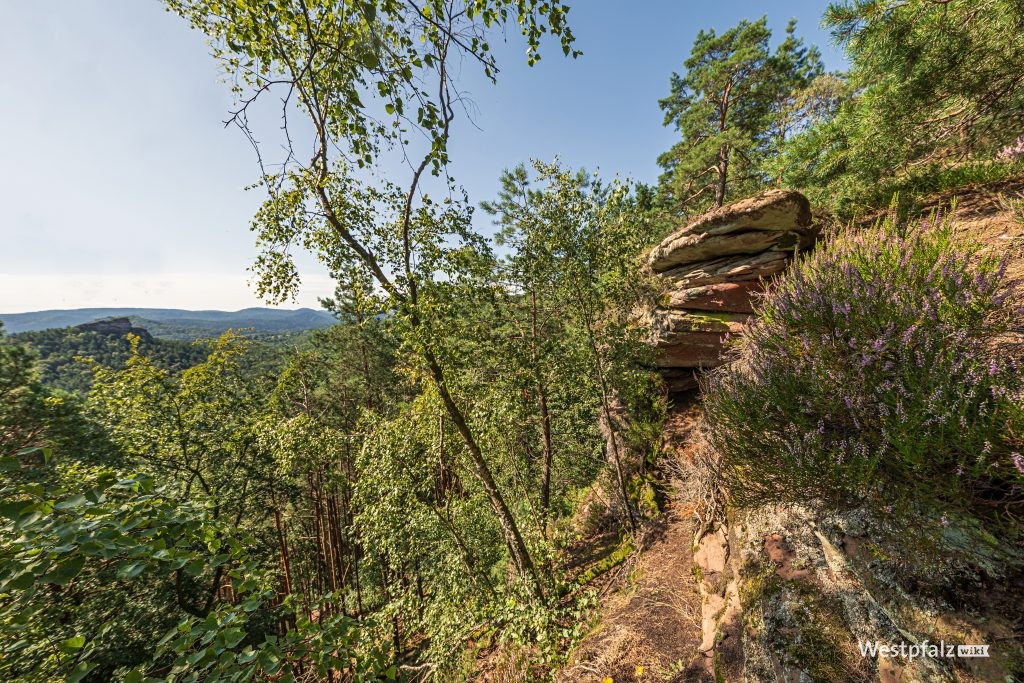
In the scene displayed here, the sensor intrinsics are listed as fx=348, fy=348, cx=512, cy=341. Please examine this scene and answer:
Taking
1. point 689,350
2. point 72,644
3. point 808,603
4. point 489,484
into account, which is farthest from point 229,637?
point 689,350

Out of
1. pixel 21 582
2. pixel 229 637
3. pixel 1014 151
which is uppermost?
pixel 1014 151

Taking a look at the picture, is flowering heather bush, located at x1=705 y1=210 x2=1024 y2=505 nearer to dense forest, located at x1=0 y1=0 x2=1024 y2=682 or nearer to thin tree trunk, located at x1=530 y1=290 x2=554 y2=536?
dense forest, located at x1=0 y1=0 x2=1024 y2=682

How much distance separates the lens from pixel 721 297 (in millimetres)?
7516

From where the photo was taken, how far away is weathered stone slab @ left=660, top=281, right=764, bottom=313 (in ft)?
24.2

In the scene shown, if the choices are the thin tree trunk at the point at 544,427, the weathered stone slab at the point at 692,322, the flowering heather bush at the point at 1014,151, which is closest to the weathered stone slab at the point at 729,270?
the weathered stone slab at the point at 692,322

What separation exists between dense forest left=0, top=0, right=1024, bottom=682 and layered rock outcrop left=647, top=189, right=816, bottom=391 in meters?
0.62

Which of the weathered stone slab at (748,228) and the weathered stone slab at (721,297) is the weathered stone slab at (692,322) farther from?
the weathered stone slab at (748,228)

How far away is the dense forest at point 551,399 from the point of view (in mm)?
1998

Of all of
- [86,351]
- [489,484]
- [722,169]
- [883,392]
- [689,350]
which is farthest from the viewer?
[86,351]

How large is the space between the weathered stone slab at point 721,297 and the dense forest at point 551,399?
1215 mm

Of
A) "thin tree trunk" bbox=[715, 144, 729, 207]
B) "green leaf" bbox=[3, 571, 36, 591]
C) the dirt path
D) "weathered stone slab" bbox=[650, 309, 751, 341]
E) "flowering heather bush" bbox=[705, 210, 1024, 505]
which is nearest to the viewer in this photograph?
"green leaf" bbox=[3, 571, 36, 591]

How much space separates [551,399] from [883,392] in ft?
25.6

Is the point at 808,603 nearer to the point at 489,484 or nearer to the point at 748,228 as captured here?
the point at 489,484

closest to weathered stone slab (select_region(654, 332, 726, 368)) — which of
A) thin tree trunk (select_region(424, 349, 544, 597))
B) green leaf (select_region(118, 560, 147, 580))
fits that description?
thin tree trunk (select_region(424, 349, 544, 597))
